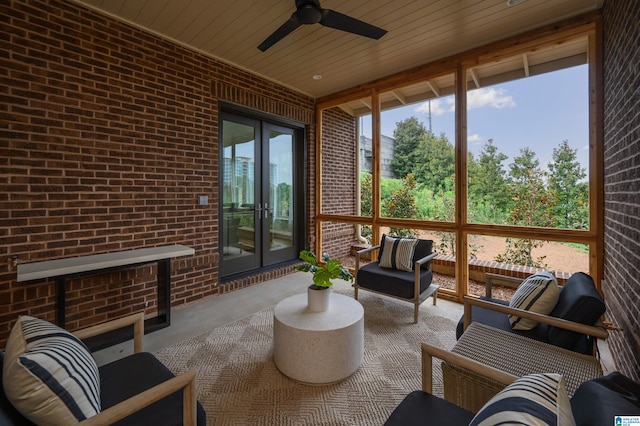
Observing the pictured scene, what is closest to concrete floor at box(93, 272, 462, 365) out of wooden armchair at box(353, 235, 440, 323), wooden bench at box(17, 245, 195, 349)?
wooden bench at box(17, 245, 195, 349)

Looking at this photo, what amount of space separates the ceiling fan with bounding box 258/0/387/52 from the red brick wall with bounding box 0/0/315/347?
4.84ft

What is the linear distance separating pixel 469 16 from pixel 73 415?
12.6ft

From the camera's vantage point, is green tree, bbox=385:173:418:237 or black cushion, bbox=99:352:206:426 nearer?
black cushion, bbox=99:352:206:426

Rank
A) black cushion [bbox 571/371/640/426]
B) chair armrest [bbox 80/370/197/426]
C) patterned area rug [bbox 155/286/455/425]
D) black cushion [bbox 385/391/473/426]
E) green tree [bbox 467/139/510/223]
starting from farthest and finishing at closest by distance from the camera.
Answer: green tree [bbox 467/139/510/223] → patterned area rug [bbox 155/286/455/425] → black cushion [bbox 385/391/473/426] → chair armrest [bbox 80/370/197/426] → black cushion [bbox 571/371/640/426]

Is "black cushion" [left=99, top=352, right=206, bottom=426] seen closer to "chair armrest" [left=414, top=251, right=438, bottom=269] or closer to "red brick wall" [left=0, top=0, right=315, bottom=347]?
"red brick wall" [left=0, top=0, right=315, bottom=347]

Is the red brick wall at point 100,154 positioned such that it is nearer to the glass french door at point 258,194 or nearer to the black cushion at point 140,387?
the glass french door at point 258,194

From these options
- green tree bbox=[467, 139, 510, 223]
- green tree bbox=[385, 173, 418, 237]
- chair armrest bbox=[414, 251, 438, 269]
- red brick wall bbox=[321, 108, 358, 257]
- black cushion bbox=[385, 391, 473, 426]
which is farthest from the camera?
red brick wall bbox=[321, 108, 358, 257]

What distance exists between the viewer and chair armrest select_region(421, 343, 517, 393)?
44.0 inches

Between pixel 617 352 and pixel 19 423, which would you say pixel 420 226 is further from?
pixel 19 423

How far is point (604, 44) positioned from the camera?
2.52 m

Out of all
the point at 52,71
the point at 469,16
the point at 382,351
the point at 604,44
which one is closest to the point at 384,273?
the point at 382,351

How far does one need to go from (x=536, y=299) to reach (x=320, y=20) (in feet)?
8.35

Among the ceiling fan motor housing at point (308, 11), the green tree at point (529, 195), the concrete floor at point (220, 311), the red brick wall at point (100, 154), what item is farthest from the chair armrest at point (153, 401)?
the green tree at point (529, 195)

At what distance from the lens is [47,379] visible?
2.98ft
